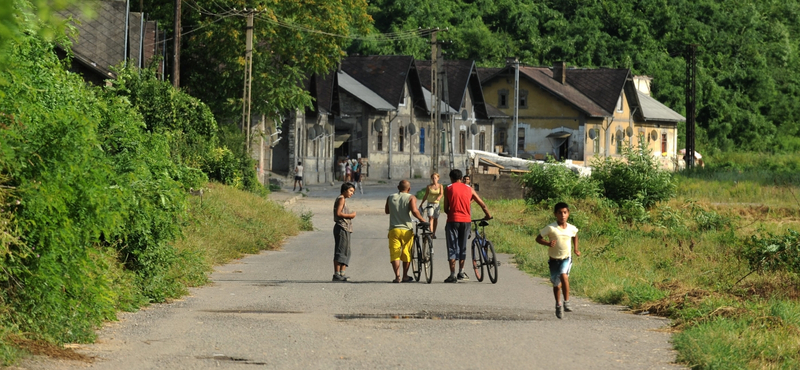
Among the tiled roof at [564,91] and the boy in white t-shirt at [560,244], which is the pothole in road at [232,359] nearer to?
the boy in white t-shirt at [560,244]

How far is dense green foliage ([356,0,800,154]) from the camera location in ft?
312

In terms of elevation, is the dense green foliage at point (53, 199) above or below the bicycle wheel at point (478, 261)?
above

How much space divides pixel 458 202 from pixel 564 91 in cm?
6534

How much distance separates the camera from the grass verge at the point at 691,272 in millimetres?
9992

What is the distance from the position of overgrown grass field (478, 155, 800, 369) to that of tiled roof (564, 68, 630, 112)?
4042cm

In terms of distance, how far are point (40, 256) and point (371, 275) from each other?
9.21 m

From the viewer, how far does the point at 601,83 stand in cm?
8331

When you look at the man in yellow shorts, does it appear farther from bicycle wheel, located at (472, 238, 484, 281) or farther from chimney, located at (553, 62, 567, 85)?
chimney, located at (553, 62, 567, 85)

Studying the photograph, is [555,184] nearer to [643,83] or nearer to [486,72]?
[486,72]

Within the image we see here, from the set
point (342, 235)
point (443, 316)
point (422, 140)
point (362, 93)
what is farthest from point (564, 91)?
point (443, 316)

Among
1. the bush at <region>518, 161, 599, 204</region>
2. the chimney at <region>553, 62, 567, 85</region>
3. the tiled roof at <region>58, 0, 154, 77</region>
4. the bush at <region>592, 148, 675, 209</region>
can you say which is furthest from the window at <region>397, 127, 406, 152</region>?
the bush at <region>592, 148, 675, 209</region>

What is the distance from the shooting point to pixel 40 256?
347 inches

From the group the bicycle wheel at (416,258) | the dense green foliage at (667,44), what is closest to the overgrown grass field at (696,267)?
the bicycle wheel at (416,258)

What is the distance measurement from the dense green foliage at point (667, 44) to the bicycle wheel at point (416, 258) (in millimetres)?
75747
